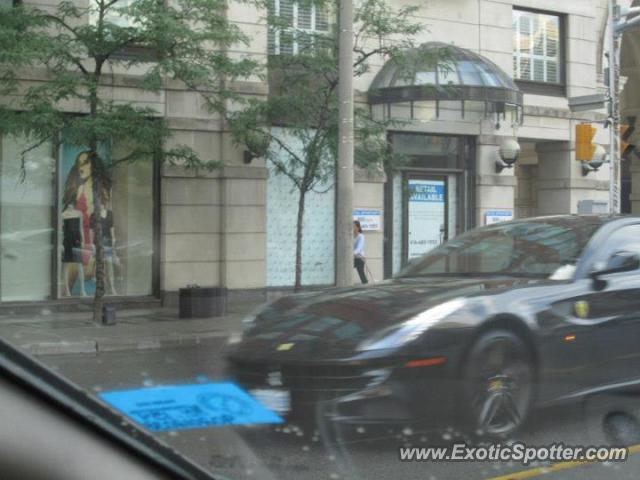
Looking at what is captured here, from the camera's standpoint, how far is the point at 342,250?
47.8 feet

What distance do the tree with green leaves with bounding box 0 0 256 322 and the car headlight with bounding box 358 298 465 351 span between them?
8.75 m

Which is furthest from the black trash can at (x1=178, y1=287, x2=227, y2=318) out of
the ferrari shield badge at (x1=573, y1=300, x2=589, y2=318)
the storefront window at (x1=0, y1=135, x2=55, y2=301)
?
the ferrari shield badge at (x1=573, y1=300, x2=589, y2=318)

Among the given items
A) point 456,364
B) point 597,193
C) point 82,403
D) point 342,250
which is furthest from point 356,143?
point 82,403

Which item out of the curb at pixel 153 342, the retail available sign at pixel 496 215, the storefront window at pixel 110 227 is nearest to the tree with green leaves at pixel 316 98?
the storefront window at pixel 110 227

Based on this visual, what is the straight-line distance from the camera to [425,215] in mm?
19938

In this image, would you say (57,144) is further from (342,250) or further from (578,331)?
(578,331)

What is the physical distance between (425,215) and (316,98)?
5556 millimetres

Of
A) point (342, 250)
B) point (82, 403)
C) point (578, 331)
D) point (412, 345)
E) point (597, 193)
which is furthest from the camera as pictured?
point (597, 193)

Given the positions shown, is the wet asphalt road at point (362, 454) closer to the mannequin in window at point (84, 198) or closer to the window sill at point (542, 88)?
the mannequin in window at point (84, 198)

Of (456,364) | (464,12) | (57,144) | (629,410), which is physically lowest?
(629,410)

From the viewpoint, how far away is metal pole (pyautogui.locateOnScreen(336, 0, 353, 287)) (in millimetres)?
14258

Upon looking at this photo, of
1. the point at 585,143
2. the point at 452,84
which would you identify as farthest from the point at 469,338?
the point at 452,84

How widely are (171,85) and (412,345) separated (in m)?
12.7

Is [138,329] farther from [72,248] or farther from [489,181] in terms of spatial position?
[489,181]
